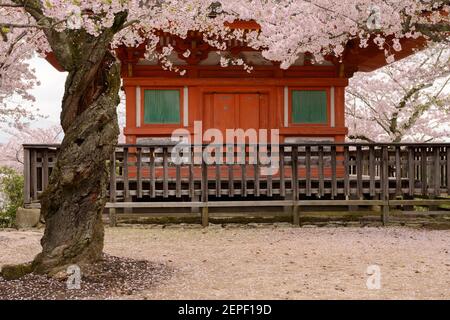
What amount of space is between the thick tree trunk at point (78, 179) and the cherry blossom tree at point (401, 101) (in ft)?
46.0

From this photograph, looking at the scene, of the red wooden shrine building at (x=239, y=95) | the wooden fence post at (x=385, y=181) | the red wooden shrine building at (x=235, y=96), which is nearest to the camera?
the wooden fence post at (x=385, y=181)

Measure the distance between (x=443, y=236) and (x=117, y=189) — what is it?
731 cm

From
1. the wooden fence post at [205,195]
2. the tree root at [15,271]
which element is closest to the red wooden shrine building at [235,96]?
the wooden fence post at [205,195]

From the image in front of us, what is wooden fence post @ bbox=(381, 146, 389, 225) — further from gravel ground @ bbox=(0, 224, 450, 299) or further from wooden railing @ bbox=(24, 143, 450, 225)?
gravel ground @ bbox=(0, 224, 450, 299)

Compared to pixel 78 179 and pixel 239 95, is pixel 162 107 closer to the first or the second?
pixel 239 95

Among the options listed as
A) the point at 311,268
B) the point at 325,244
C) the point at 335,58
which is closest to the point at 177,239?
the point at 325,244

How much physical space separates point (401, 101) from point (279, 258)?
42.8 ft

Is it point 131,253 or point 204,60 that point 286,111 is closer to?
point 204,60

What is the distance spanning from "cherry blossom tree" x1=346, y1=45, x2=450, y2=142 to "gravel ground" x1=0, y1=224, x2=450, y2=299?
28.5 ft

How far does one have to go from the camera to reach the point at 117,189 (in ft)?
41.8

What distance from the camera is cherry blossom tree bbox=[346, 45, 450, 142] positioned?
18750 millimetres

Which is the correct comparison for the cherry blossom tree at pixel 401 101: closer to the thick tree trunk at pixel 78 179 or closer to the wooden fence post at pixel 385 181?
the wooden fence post at pixel 385 181

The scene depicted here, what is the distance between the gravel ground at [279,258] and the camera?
19.7ft

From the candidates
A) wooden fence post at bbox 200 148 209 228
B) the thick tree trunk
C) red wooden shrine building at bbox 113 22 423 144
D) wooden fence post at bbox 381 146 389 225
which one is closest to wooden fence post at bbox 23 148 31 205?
red wooden shrine building at bbox 113 22 423 144
